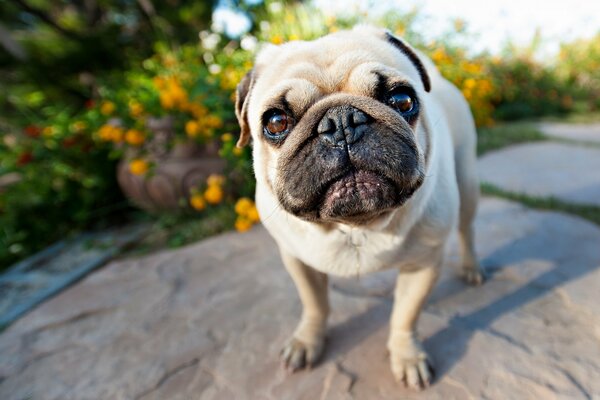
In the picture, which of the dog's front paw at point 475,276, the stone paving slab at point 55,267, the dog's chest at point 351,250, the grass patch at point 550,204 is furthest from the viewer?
the grass patch at point 550,204

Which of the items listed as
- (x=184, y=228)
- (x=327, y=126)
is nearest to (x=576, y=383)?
(x=327, y=126)

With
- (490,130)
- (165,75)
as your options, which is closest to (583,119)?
(490,130)

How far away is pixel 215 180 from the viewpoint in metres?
3.26

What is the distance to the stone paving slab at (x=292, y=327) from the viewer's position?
5.35ft

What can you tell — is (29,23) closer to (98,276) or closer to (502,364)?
(98,276)

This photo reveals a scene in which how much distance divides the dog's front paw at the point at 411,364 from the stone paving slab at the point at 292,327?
1.9 inches

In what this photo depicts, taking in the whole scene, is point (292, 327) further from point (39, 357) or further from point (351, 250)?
point (39, 357)

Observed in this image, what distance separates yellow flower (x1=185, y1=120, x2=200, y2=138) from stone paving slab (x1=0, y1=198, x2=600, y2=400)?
3.78 feet

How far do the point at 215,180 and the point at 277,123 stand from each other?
80.2 inches

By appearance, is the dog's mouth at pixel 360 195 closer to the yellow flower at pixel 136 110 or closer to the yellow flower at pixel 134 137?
the yellow flower at pixel 134 137

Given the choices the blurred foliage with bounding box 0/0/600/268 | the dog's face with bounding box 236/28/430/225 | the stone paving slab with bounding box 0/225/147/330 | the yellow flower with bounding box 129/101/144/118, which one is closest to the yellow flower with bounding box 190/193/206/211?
the blurred foliage with bounding box 0/0/600/268

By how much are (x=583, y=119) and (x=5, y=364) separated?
10104mm

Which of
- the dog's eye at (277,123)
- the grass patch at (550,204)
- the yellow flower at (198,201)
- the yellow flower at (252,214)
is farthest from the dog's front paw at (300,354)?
the grass patch at (550,204)

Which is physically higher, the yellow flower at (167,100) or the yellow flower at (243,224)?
the yellow flower at (167,100)
